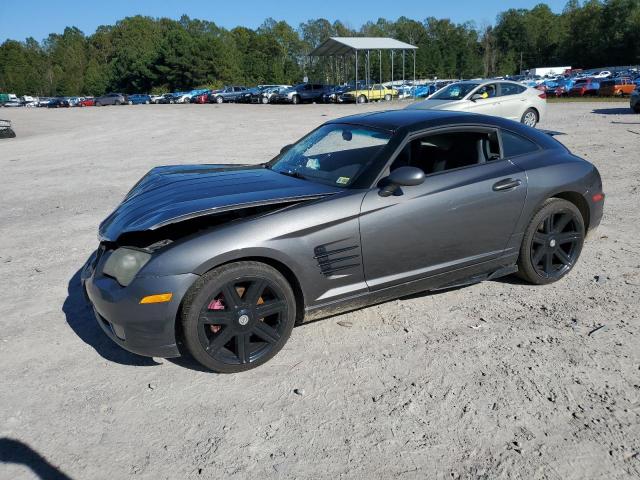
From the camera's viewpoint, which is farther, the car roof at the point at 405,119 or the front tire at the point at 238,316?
the car roof at the point at 405,119

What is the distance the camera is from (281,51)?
105 metres

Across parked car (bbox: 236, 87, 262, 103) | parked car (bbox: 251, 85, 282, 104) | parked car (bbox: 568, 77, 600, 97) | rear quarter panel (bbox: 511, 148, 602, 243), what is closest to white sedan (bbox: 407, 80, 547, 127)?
rear quarter panel (bbox: 511, 148, 602, 243)

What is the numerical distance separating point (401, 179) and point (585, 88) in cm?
4045

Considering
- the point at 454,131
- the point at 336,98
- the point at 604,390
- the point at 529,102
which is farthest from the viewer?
the point at 336,98

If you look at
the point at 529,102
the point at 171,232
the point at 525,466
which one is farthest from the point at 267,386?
the point at 529,102

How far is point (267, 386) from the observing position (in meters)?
3.34

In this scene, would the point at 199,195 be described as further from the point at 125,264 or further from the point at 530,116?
the point at 530,116

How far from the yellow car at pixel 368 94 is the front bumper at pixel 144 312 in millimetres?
41349

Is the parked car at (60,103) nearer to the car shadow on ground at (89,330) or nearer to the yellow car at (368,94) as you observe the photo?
the yellow car at (368,94)

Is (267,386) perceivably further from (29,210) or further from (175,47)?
(175,47)

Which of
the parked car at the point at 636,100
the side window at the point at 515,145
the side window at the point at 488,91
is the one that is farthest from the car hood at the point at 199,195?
the parked car at the point at 636,100

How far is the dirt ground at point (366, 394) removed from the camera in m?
2.68

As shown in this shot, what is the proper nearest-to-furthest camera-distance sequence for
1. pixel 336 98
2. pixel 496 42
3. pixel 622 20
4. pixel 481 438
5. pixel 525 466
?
1. pixel 525 466
2. pixel 481 438
3. pixel 336 98
4. pixel 622 20
5. pixel 496 42

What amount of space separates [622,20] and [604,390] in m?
118
